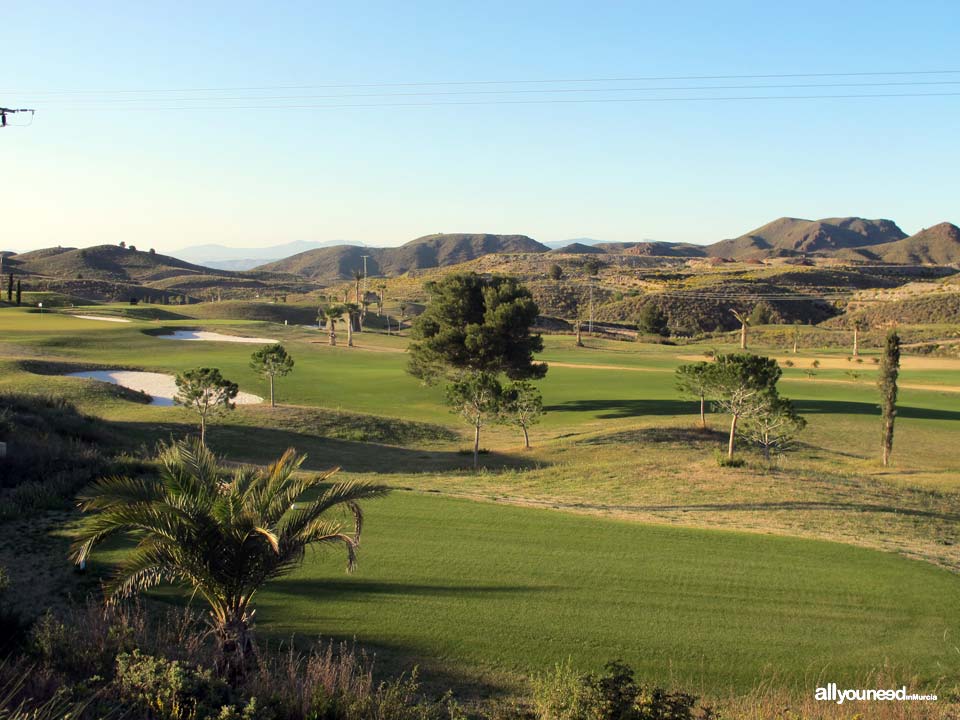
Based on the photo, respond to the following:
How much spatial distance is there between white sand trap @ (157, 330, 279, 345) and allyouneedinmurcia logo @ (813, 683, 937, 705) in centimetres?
6360

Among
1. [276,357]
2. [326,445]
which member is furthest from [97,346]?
[326,445]

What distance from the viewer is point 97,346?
59.1 m

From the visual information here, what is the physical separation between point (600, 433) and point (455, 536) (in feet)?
66.8

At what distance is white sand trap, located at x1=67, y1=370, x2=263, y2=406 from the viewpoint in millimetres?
40125

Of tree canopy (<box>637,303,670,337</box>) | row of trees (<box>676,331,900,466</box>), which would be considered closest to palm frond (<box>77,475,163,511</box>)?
row of trees (<box>676,331,900,466</box>)

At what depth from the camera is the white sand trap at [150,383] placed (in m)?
40.1

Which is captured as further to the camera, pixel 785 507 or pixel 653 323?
pixel 653 323

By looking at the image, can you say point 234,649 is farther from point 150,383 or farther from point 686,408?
point 150,383

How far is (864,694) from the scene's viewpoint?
9.12 meters

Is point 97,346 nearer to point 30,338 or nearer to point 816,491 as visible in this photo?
point 30,338

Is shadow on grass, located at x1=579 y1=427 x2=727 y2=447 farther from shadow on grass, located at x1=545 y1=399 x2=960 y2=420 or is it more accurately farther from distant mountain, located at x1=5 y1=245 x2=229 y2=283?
distant mountain, located at x1=5 y1=245 x2=229 y2=283

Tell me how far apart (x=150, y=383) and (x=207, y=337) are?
1122 inches

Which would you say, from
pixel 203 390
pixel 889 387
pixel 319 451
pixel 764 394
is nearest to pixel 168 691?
pixel 319 451

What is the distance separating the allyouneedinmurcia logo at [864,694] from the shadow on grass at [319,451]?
18.5m
